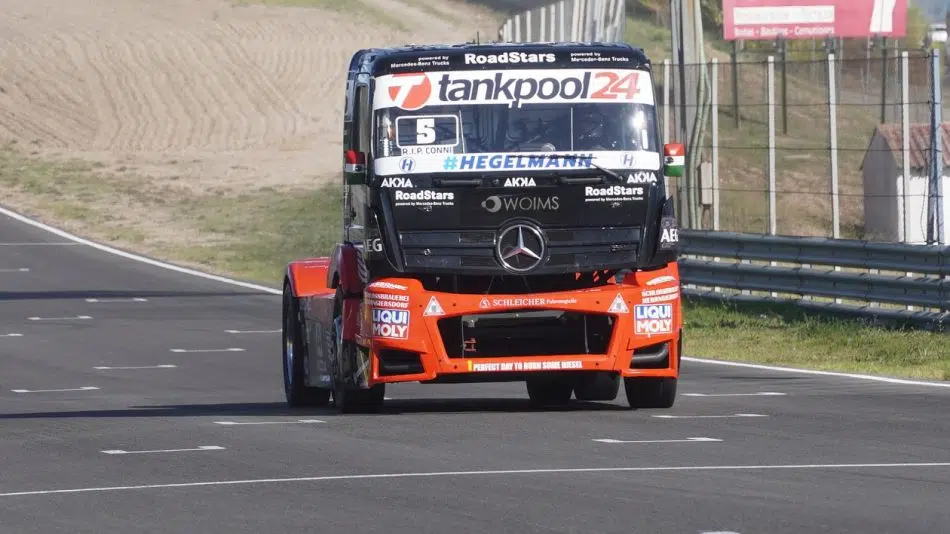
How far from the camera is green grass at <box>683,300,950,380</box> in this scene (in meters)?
19.3

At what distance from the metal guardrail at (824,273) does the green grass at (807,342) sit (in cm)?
17

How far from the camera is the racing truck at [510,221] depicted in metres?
13.9

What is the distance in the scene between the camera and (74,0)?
8531 cm

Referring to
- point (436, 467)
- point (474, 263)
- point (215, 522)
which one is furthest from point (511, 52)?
point (215, 522)

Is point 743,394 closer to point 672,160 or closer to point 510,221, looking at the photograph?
point 672,160

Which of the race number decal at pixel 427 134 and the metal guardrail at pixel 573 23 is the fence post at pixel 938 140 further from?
the metal guardrail at pixel 573 23

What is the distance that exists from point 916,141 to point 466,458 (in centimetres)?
1349

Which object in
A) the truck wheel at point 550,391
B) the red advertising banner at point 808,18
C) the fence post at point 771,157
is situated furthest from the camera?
the red advertising banner at point 808,18

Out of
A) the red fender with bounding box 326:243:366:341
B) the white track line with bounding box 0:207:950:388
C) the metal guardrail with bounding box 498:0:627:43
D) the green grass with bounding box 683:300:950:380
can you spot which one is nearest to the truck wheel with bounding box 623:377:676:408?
the red fender with bounding box 326:243:366:341

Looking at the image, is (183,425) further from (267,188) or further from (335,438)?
(267,188)

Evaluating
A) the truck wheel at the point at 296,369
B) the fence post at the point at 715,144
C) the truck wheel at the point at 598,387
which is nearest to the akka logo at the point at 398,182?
the truck wheel at the point at 598,387

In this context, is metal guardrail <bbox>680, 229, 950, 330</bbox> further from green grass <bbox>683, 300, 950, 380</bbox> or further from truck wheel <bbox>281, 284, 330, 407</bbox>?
truck wheel <bbox>281, 284, 330, 407</bbox>

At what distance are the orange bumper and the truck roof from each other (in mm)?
1499

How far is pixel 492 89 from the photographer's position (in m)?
14.3
